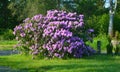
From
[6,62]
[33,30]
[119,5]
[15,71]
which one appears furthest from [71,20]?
[119,5]

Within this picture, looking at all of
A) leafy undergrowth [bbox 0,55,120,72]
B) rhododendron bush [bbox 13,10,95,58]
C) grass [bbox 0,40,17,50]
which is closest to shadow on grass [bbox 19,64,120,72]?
leafy undergrowth [bbox 0,55,120,72]

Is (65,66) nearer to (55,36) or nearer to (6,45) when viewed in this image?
(55,36)

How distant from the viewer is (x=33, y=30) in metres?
21.3

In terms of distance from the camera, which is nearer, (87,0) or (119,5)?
(119,5)

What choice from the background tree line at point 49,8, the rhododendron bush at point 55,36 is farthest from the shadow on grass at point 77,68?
the background tree line at point 49,8

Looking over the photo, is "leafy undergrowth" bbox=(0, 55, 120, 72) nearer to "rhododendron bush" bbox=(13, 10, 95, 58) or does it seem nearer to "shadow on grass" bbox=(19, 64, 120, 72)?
"shadow on grass" bbox=(19, 64, 120, 72)

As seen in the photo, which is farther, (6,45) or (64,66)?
(6,45)

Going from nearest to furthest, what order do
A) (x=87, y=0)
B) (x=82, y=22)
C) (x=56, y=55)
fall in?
1. (x=56, y=55)
2. (x=82, y=22)
3. (x=87, y=0)

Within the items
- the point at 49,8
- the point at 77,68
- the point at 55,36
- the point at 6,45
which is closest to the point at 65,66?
the point at 77,68

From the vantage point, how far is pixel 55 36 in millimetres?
20125

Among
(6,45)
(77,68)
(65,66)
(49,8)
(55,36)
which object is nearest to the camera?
(77,68)

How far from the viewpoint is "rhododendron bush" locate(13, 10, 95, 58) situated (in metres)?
19.9

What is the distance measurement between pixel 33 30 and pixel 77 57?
2.97 metres

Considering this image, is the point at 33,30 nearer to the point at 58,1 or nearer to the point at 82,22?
the point at 82,22
